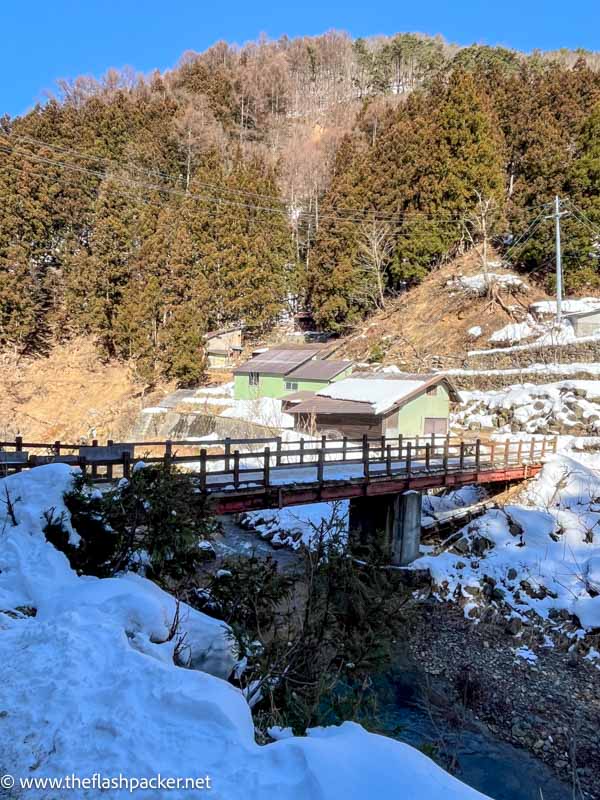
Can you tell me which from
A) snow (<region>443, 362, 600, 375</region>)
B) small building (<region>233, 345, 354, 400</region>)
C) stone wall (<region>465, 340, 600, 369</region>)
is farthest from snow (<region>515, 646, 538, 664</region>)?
small building (<region>233, 345, 354, 400</region>)

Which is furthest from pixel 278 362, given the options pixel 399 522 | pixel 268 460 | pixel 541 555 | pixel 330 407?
pixel 268 460

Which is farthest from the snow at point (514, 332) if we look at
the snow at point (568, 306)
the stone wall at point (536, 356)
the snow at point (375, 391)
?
the snow at point (375, 391)

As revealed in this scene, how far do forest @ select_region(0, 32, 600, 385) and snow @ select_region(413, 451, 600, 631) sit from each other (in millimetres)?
17794

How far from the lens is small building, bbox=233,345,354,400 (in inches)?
1063

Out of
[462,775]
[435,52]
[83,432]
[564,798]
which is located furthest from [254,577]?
[435,52]

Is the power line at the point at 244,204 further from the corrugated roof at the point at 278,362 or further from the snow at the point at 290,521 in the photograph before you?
the snow at the point at 290,521

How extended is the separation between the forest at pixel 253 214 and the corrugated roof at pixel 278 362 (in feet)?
12.0

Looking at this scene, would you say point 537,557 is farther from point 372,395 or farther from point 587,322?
point 587,322

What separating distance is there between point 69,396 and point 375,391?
21.0m

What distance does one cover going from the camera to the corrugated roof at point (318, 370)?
26750mm

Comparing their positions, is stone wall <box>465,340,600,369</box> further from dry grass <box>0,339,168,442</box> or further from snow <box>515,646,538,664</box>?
dry grass <box>0,339,168,442</box>

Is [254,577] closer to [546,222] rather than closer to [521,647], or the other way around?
[521,647]

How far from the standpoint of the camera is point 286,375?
1095 inches

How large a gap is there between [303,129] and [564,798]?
61516 millimetres
